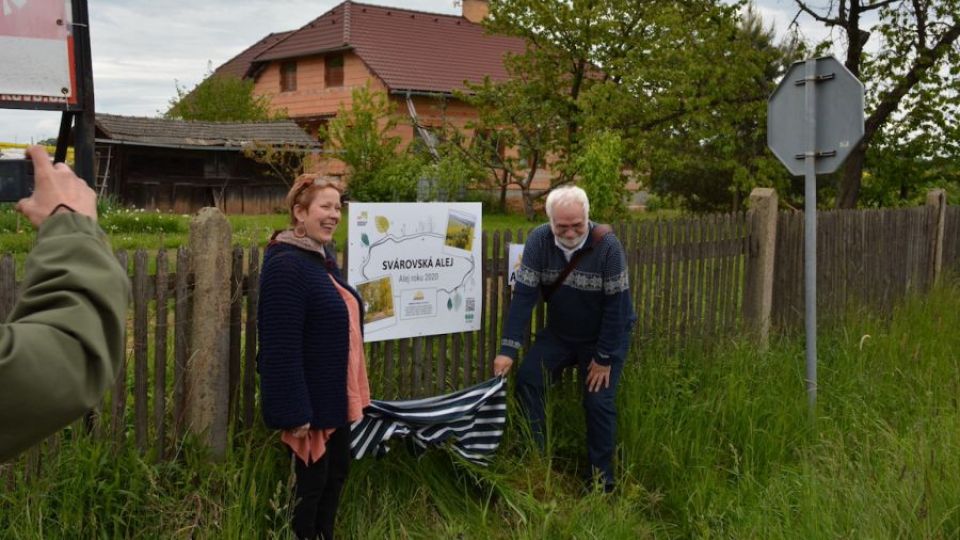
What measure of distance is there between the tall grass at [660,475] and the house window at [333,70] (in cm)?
3086

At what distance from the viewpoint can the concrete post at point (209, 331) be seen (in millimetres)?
4077

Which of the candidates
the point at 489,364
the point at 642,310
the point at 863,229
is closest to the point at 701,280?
the point at 642,310

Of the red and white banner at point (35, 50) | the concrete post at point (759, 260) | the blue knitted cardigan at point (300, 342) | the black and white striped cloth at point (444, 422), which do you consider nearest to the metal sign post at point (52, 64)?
the red and white banner at point (35, 50)

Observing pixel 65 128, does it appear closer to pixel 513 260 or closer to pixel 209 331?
pixel 209 331

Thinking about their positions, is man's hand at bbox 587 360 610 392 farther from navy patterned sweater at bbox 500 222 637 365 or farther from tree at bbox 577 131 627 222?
tree at bbox 577 131 627 222

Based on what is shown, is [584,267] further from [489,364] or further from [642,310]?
[642,310]

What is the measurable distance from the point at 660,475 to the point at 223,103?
3225 cm

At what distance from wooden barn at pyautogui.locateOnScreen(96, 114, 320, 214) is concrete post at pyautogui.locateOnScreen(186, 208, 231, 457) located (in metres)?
23.8

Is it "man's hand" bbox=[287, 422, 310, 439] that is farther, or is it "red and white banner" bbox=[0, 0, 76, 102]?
"man's hand" bbox=[287, 422, 310, 439]

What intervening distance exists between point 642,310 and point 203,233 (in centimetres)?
304

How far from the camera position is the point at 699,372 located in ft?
19.7

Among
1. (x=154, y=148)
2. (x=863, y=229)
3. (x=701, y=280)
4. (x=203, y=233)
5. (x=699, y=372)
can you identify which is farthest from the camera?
(x=154, y=148)

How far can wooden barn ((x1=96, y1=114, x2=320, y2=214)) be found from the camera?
27.7 m

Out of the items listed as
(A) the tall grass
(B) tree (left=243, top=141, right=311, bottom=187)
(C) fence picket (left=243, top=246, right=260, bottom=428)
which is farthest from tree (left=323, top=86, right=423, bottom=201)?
(C) fence picket (left=243, top=246, right=260, bottom=428)
